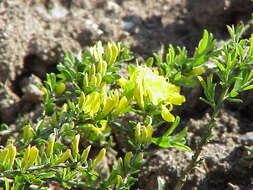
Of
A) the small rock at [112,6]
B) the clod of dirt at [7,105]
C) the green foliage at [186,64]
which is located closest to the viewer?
the green foliage at [186,64]

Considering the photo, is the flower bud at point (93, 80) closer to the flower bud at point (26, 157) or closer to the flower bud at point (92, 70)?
the flower bud at point (92, 70)

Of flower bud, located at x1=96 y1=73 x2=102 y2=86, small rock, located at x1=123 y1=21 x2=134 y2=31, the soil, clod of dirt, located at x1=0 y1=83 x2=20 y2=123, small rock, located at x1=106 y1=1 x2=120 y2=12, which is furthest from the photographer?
small rock, located at x1=106 y1=1 x2=120 y2=12

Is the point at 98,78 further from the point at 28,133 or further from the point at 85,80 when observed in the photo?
the point at 28,133

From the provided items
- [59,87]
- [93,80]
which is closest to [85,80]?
[93,80]

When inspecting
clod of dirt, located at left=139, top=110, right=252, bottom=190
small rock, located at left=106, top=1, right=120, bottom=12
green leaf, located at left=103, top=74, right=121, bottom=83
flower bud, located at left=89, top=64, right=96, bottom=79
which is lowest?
clod of dirt, located at left=139, top=110, right=252, bottom=190

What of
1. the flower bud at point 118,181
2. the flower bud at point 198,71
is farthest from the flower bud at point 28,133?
the flower bud at point 198,71

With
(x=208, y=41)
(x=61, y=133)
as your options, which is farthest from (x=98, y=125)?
(x=208, y=41)

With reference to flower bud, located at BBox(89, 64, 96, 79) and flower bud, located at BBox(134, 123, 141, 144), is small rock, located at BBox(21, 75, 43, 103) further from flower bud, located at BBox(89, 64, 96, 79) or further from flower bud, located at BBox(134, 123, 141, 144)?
flower bud, located at BBox(134, 123, 141, 144)

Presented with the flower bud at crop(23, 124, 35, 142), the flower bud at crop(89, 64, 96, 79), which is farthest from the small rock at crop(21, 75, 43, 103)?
the flower bud at crop(89, 64, 96, 79)
